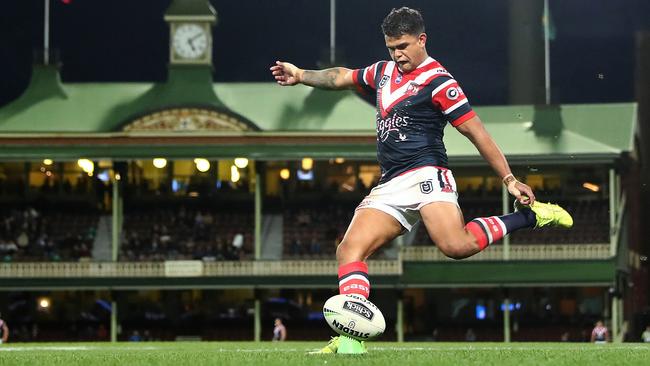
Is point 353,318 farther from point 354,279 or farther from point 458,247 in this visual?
point 458,247

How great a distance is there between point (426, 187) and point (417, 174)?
5.6 inches

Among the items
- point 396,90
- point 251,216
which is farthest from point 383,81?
point 251,216

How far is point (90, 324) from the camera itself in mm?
48812

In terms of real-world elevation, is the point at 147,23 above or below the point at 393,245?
above

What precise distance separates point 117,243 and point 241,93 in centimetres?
837

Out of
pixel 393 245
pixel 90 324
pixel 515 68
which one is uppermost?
pixel 515 68

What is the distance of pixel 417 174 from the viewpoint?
11.5 meters

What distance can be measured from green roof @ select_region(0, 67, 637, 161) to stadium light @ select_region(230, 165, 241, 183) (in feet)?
11.3

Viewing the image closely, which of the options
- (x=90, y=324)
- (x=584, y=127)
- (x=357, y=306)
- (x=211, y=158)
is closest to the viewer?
(x=357, y=306)

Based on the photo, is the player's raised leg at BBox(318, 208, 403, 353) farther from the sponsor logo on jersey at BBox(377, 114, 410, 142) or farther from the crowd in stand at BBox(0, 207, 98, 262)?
the crowd in stand at BBox(0, 207, 98, 262)

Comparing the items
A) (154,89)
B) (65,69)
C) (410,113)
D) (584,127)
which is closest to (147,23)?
(65,69)

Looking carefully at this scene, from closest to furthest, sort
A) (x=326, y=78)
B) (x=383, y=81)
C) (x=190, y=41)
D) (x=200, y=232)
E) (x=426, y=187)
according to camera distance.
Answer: (x=426, y=187) → (x=383, y=81) → (x=326, y=78) → (x=200, y=232) → (x=190, y=41)

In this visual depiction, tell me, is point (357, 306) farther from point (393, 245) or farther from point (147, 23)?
point (147, 23)

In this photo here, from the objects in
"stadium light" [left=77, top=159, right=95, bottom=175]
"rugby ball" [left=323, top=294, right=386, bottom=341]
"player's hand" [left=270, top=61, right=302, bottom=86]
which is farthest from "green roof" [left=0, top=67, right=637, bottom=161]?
"rugby ball" [left=323, top=294, right=386, bottom=341]
